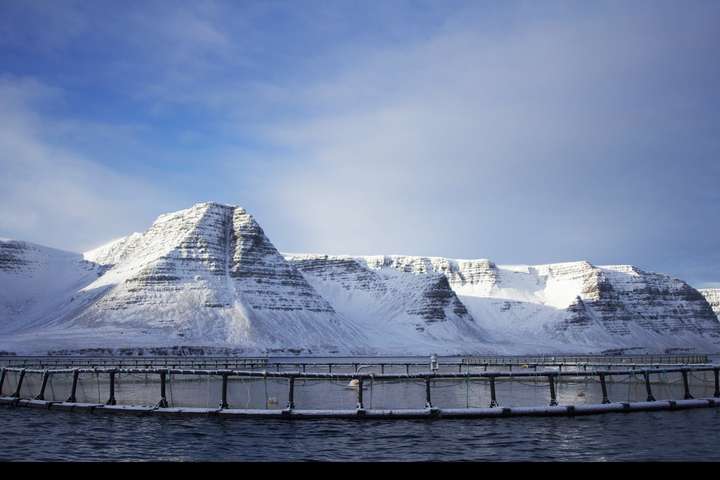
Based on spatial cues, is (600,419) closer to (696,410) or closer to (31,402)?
(696,410)

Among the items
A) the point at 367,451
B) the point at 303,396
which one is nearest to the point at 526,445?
the point at 367,451

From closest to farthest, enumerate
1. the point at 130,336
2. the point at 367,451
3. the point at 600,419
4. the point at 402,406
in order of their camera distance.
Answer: the point at 367,451 < the point at 600,419 < the point at 402,406 < the point at 130,336

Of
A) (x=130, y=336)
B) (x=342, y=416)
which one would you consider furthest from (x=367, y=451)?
(x=130, y=336)

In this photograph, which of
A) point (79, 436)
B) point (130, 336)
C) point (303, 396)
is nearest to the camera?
point (79, 436)

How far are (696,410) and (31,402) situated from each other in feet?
109

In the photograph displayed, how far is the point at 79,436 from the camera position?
2333 cm

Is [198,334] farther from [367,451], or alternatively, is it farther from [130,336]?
[367,451]
